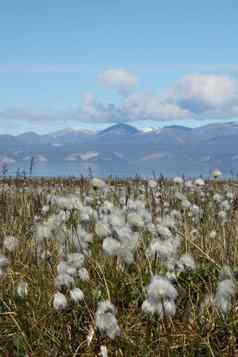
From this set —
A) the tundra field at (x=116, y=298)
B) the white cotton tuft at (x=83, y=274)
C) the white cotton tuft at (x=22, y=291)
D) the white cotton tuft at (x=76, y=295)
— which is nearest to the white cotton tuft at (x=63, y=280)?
the tundra field at (x=116, y=298)

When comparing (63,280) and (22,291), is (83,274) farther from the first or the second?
(22,291)

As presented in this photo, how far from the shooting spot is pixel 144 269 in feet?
20.2

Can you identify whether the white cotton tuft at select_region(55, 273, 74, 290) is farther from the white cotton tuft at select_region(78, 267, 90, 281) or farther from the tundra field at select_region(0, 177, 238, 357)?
the white cotton tuft at select_region(78, 267, 90, 281)

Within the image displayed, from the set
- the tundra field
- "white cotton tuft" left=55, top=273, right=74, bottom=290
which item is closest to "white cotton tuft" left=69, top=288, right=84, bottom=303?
the tundra field

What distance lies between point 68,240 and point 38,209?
5.55 m

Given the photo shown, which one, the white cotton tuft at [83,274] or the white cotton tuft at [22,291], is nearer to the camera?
the white cotton tuft at [83,274]

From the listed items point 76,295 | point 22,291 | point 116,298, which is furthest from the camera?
point 116,298

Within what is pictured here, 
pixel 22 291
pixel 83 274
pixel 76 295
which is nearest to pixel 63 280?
pixel 76 295

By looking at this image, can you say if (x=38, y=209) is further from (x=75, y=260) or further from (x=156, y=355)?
(x=156, y=355)

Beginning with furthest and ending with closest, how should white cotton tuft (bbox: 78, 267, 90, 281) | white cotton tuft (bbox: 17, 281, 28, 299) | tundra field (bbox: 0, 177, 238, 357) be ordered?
white cotton tuft (bbox: 17, 281, 28, 299) < white cotton tuft (bbox: 78, 267, 90, 281) < tundra field (bbox: 0, 177, 238, 357)

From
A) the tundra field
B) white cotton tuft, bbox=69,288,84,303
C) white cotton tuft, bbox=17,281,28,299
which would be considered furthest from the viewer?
white cotton tuft, bbox=17,281,28,299

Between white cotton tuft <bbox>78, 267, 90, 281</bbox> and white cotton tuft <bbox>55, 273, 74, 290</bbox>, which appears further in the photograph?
white cotton tuft <bbox>78, 267, 90, 281</bbox>

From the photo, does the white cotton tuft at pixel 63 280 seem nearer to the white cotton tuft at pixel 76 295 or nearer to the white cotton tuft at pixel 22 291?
the white cotton tuft at pixel 76 295

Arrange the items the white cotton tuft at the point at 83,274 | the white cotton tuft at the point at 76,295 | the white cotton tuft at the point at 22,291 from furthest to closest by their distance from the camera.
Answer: the white cotton tuft at the point at 22,291, the white cotton tuft at the point at 83,274, the white cotton tuft at the point at 76,295
